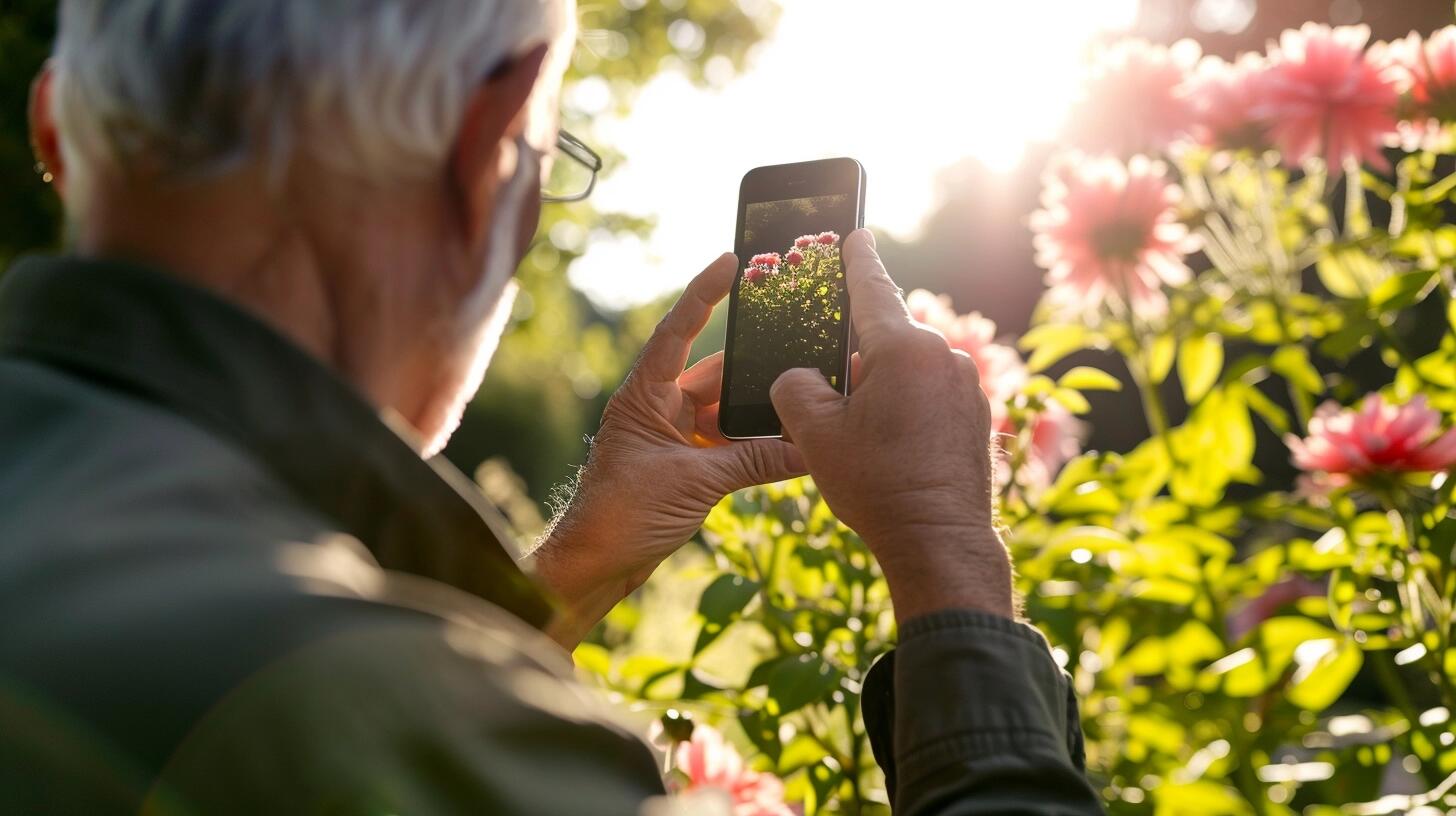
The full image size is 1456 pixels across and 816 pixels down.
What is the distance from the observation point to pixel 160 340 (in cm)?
80

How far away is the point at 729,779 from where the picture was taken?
64.9 inches

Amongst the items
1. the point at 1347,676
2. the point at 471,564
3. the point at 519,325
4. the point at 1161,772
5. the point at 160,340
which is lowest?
the point at 1161,772

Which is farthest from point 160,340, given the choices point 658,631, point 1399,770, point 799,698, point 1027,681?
point 1399,770

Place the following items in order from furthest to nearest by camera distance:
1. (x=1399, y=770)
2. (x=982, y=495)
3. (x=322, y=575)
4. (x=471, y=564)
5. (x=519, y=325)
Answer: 1. (x=519, y=325)
2. (x=1399, y=770)
3. (x=982, y=495)
4. (x=471, y=564)
5. (x=322, y=575)

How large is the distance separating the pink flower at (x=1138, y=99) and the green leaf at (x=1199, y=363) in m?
0.44

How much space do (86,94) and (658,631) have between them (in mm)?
4976

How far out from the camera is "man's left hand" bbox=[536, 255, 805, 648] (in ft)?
5.87

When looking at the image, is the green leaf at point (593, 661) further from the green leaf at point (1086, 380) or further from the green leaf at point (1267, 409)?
the green leaf at point (1267, 409)

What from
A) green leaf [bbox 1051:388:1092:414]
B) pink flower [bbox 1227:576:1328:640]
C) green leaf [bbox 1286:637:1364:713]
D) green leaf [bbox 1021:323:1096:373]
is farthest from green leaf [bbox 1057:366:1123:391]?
pink flower [bbox 1227:576:1328:640]

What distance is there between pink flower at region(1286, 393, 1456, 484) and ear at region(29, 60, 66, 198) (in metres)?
2.05

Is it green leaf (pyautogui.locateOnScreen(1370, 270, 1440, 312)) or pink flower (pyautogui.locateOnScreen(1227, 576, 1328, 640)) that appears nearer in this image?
green leaf (pyautogui.locateOnScreen(1370, 270, 1440, 312))

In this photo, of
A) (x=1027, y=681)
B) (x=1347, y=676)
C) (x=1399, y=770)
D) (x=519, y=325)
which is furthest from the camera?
(x=519, y=325)

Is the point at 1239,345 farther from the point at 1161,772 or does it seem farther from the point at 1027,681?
the point at 1027,681

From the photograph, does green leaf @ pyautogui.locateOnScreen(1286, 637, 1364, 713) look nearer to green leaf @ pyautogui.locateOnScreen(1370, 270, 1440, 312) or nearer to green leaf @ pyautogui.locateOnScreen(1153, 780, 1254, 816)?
green leaf @ pyautogui.locateOnScreen(1153, 780, 1254, 816)
